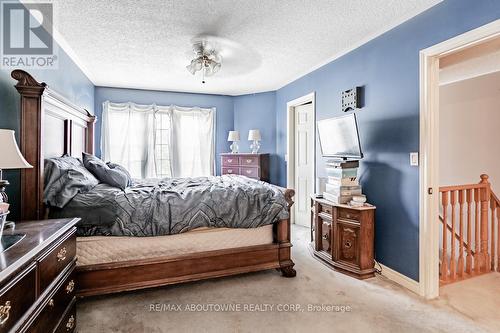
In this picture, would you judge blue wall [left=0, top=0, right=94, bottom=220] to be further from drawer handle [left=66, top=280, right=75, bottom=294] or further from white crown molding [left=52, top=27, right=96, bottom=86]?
drawer handle [left=66, top=280, right=75, bottom=294]

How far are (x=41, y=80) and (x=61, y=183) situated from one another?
42.7 inches

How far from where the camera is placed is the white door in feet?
14.2

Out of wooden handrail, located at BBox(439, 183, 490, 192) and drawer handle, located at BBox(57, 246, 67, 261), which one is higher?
wooden handrail, located at BBox(439, 183, 490, 192)

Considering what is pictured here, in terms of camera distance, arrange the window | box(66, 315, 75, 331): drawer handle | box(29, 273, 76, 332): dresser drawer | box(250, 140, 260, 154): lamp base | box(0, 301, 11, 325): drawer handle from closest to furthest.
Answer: box(0, 301, 11, 325): drawer handle → box(29, 273, 76, 332): dresser drawer → box(66, 315, 75, 331): drawer handle → the window → box(250, 140, 260, 154): lamp base

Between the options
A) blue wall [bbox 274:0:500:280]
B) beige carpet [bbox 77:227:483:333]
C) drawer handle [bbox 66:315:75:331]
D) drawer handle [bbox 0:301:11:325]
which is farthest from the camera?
blue wall [bbox 274:0:500:280]

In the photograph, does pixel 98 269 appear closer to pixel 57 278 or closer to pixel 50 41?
pixel 57 278

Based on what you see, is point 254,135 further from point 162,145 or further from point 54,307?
point 54,307

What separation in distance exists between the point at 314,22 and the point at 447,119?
115 inches

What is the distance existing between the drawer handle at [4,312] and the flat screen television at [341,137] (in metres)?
2.67

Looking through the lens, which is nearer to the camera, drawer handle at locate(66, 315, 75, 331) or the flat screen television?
drawer handle at locate(66, 315, 75, 331)

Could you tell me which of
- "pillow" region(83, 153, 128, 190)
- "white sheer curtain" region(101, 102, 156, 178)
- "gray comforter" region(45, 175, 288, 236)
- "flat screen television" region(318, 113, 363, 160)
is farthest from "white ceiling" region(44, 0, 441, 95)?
"gray comforter" region(45, 175, 288, 236)

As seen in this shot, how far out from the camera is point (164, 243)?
2.34 m

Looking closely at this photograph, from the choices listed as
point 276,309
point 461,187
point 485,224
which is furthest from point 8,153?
point 485,224

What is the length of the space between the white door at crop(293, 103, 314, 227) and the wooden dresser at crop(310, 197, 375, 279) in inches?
56.9
